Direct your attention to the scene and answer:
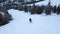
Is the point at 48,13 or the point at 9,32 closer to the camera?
the point at 9,32

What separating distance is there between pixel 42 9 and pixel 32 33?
46.4 feet

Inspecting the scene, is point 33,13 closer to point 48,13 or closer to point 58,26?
point 48,13

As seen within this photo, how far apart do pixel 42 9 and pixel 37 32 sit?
44.9 feet

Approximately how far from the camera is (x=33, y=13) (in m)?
28.5

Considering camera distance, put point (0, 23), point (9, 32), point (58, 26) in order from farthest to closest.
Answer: point (0, 23) → point (58, 26) → point (9, 32)

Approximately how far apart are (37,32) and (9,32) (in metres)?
3.54

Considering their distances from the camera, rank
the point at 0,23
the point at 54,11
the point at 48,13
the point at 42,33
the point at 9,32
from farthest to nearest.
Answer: the point at 54,11, the point at 48,13, the point at 0,23, the point at 9,32, the point at 42,33

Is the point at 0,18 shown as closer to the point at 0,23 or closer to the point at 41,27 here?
the point at 0,23

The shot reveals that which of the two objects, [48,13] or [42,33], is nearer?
[42,33]

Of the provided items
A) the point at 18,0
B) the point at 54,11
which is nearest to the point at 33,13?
the point at 54,11

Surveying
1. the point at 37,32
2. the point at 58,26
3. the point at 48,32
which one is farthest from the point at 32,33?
the point at 58,26

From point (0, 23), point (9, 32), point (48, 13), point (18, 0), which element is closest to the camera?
point (9, 32)

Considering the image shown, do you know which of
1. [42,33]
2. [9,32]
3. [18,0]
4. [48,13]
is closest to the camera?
[42,33]

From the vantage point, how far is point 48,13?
88.9ft
